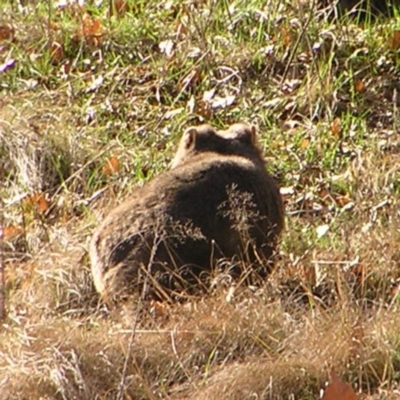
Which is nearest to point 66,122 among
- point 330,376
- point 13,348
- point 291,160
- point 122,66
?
point 122,66

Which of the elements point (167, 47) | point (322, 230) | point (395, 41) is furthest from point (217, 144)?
point (167, 47)

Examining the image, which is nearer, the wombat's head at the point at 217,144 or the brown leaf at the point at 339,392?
the brown leaf at the point at 339,392

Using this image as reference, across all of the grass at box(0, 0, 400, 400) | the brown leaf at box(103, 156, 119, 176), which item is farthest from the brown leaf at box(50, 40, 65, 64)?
the brown leaf at box(103, 156, 119, 176)

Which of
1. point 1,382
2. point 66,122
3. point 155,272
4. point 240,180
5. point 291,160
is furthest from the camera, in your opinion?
point 66,122

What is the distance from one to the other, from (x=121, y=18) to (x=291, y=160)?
2610 mm

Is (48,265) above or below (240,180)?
below

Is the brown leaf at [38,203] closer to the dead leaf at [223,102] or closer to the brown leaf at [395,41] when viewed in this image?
the dead leaf at [223,102]

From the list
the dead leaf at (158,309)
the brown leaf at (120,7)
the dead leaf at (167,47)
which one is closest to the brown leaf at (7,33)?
the brown leaf at (120,7)

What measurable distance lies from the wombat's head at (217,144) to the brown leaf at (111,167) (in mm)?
878

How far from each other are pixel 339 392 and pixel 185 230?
1.47 m

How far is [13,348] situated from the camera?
6531 millimetres

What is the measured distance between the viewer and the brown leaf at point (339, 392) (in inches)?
233

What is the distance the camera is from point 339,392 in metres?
5.94

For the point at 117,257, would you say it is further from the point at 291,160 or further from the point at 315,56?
the point at 315,56
